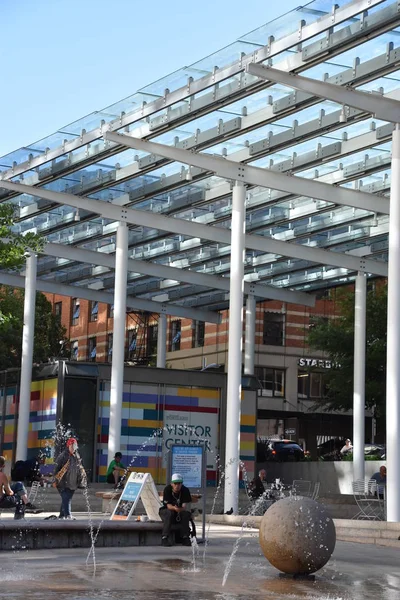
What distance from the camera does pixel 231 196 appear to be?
3272 centimetres

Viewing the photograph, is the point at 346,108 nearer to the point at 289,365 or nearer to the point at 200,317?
the point at 200,317

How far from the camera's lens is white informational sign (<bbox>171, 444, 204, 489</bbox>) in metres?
22.5

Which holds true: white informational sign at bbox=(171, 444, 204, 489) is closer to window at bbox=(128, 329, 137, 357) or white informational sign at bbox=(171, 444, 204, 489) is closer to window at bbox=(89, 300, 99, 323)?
window at bbox=(128, 329, 137, 357)

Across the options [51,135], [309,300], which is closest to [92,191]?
[51,135]

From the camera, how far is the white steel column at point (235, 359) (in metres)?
28.8

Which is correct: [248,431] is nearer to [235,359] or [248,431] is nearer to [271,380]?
[235,359]

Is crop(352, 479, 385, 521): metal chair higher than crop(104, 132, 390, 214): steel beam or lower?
lower

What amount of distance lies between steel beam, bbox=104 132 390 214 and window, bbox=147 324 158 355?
122 ft

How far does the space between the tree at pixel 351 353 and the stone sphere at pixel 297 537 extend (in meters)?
31.9

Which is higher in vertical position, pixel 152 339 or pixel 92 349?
pixel 152 339

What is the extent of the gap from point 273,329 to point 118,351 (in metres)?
30.4

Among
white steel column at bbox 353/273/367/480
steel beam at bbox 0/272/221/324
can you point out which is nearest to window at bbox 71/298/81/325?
steel beam at bbox 0/272/221/324

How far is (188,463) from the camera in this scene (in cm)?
2275

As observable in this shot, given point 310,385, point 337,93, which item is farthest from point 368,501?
point 310,385
